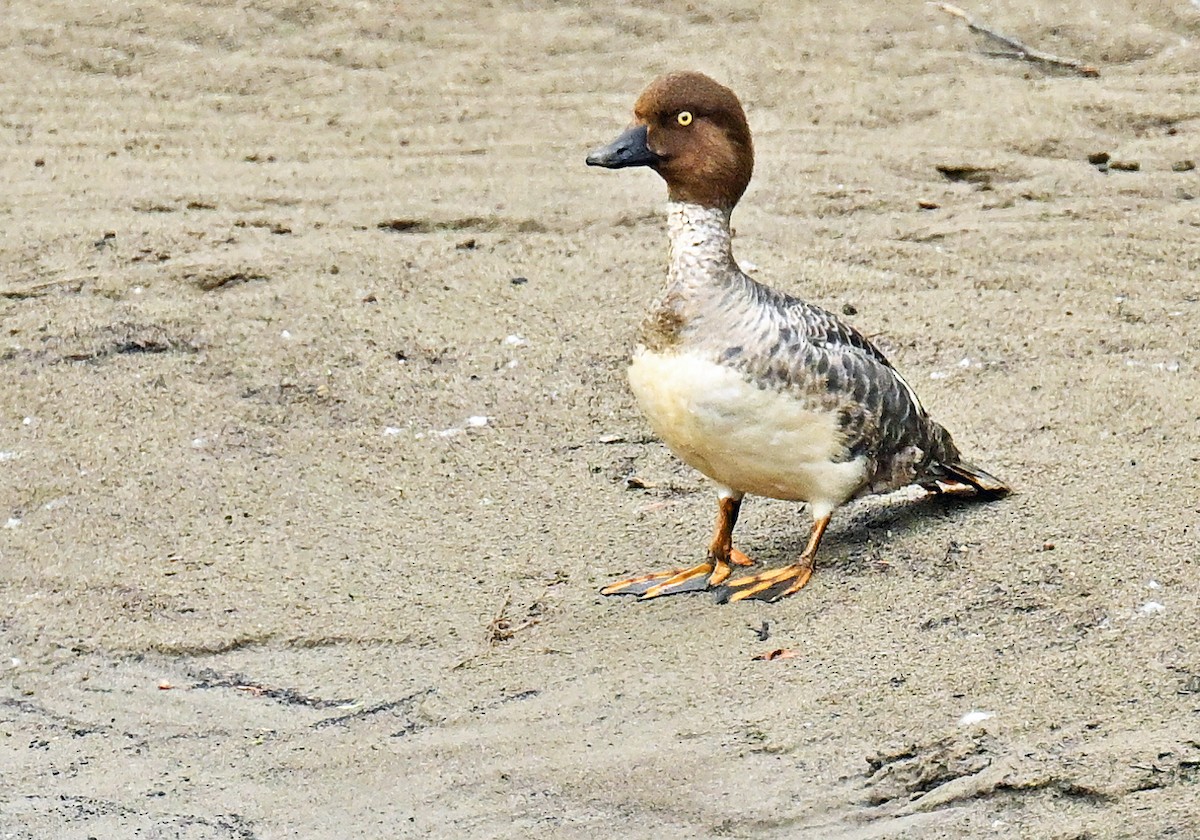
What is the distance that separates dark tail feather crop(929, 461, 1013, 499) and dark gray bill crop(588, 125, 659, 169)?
1233 millimetres

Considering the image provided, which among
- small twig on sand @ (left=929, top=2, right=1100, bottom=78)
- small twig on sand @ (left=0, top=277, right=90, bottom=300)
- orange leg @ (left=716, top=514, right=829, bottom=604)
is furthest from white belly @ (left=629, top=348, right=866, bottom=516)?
small twig on sand @ (left=929, top=2, right=1100, bottom=78)

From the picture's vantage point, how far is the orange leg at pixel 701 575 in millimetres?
4699

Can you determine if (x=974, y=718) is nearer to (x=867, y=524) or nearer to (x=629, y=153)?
(x=867, y=524)

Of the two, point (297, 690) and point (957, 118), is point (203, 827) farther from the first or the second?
point (957, 118)

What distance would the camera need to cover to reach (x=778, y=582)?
15.1 ft

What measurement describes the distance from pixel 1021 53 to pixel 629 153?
449cm

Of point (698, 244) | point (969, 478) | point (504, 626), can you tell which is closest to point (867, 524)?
point (969, 478)

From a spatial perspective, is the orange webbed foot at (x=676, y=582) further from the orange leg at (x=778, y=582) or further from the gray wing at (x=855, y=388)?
the gray wing at (x=855, y=388)

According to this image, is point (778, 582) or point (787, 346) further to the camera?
point (778, 582)

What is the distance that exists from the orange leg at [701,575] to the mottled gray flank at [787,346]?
0.39m

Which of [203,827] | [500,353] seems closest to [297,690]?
[203,827]

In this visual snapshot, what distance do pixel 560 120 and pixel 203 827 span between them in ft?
16.3

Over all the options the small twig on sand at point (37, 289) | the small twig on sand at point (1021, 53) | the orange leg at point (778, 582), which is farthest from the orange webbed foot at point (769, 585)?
the small twig on sand at point (1021, 53)

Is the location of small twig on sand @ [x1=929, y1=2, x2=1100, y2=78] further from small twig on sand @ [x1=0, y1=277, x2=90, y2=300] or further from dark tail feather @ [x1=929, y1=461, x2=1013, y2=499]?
small twig on sand @ [x1=0, y1=277, x2=90, y2=300]
